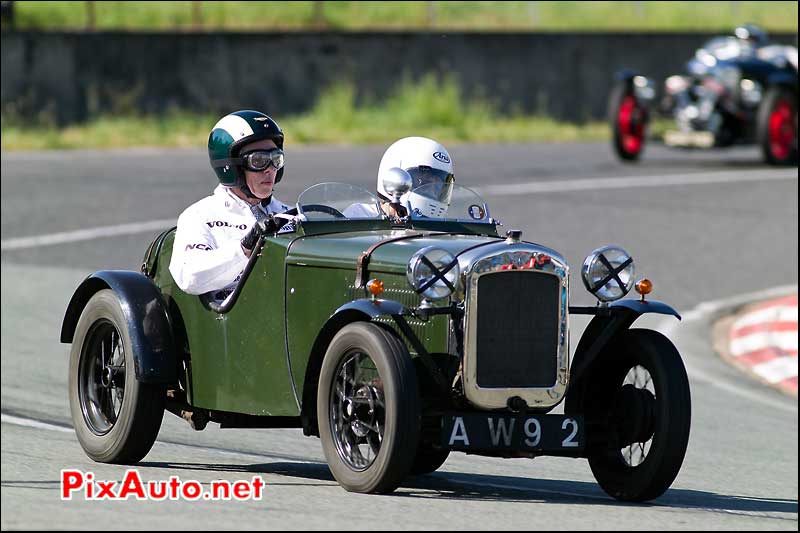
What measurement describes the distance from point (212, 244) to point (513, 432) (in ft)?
6.19

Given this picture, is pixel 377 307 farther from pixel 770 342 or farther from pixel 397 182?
pixel 770 342

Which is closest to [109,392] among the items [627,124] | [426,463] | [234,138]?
[234,138]

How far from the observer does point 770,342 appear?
14.2 meters

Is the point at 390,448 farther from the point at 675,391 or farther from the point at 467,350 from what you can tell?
the point at 675,391

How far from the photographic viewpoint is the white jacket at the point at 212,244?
7621 millimetres

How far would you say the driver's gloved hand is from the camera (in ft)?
24.4

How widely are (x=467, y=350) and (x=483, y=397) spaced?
212mm

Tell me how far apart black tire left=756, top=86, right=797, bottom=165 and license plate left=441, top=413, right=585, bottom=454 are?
1630 centimetres

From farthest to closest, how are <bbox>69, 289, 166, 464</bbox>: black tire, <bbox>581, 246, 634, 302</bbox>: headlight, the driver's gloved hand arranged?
1. <bbox>69, 289, 166, 464</bbox>: black tire
2. the driver's gloved hand
3. <bbox>581, 246, 634, 302</bbox>: headlight

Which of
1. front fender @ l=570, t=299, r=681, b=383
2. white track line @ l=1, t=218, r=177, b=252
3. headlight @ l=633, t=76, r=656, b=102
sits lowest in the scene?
front fender @ l=570, t=299, r=681, b=383

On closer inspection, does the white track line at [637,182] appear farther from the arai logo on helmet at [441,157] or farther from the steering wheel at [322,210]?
the steering wheel at [322,210]

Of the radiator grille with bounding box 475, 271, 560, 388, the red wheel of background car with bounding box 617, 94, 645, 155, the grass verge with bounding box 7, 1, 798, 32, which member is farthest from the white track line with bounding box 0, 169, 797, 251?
the radiator grille with bounding box 475, 271, 560, 388

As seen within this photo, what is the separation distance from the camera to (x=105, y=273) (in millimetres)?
8102

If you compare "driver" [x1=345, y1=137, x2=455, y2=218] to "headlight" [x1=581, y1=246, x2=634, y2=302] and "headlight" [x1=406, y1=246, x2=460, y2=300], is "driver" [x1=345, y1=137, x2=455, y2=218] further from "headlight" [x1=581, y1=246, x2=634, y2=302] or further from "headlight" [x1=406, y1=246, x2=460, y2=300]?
"headlight" [x1=406, y1=246, x2=460, y2=300]
